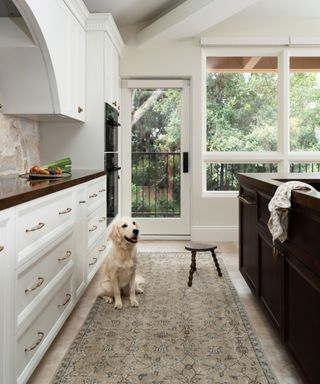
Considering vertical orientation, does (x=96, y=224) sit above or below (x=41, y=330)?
above

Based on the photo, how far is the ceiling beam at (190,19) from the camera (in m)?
3.68

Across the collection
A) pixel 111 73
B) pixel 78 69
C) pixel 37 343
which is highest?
pixel 111 73

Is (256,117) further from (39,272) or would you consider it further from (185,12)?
(39,272)

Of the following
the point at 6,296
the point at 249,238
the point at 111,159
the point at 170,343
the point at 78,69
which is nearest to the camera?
the point at 6,296

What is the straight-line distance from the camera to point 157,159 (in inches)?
191

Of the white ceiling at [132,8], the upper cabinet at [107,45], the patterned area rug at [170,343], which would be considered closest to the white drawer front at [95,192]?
the patterned area rug at [170,343]

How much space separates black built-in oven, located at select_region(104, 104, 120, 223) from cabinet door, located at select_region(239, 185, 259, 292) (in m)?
1.44

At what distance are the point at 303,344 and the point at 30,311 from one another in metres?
1.09

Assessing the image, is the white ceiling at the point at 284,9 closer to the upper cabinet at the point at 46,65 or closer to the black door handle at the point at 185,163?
the black door handle at the point at 185,163

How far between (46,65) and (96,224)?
3.98ft

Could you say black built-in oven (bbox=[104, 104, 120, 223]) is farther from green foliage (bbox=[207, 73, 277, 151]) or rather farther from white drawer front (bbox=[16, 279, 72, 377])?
white drawer front (bbox=[16, 279, 72, 377])

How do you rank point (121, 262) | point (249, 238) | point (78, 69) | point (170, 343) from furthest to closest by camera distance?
point (78, 69), point (249, 238), point (121, 262), point (170, 343)

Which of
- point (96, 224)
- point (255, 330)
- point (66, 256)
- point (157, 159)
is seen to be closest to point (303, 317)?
point (255, 330)

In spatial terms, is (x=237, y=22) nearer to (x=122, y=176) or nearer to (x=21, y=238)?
(x=122, y=176)
